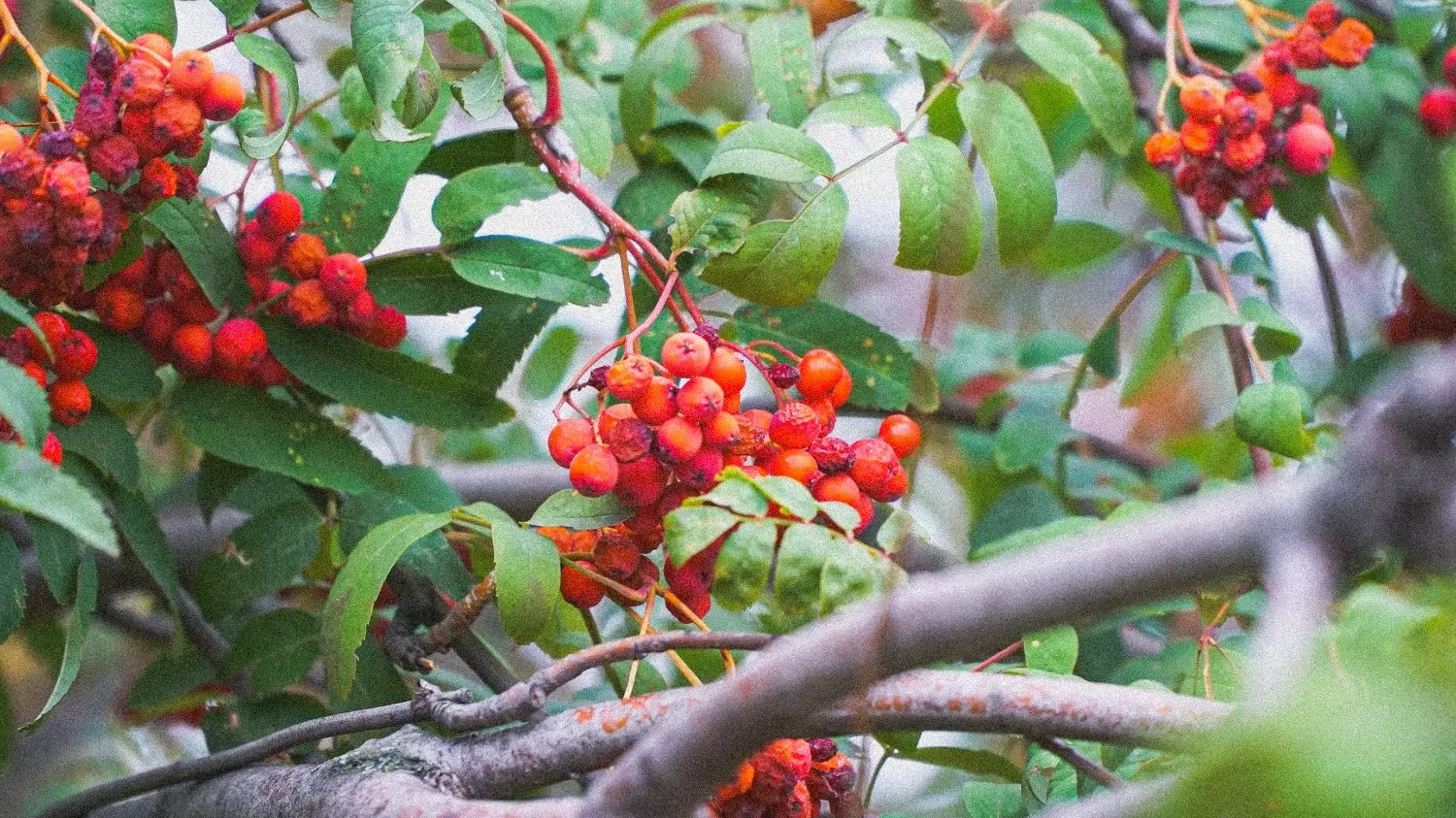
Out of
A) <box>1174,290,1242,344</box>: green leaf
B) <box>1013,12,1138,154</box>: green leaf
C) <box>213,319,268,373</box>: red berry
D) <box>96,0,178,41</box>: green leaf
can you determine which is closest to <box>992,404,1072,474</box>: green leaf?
<box>1174,290,1242,344</box>: green leaf

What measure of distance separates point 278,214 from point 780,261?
1.04 feet

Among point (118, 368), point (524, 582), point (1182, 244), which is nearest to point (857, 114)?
point (1182, 244)

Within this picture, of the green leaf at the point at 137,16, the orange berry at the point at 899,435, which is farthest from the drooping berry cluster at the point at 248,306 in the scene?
the orange berry at the point at 899,435

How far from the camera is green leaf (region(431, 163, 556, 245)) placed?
80 cm

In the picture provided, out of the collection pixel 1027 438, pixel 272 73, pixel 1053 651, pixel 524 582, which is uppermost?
pixel 272 73

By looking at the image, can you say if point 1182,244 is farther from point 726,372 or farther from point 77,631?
point 77,631

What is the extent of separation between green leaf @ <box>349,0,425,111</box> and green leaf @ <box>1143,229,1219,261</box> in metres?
0.54

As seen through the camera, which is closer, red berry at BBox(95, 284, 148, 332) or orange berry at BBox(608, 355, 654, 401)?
orange berry at BBox(608, 355, 654, 401)

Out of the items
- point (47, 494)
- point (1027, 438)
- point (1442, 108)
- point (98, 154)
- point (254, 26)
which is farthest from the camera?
point (1027, 438)

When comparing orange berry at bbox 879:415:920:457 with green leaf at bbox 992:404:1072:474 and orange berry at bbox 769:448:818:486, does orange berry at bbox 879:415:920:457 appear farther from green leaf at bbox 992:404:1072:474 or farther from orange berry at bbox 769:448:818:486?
green leaf at bbox 992:404:1072:474

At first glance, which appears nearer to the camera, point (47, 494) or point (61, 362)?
point (47, 494)

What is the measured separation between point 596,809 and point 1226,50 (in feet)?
2.93

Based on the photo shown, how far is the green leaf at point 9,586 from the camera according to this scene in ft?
2.28

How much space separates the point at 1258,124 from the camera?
0.88 meters
